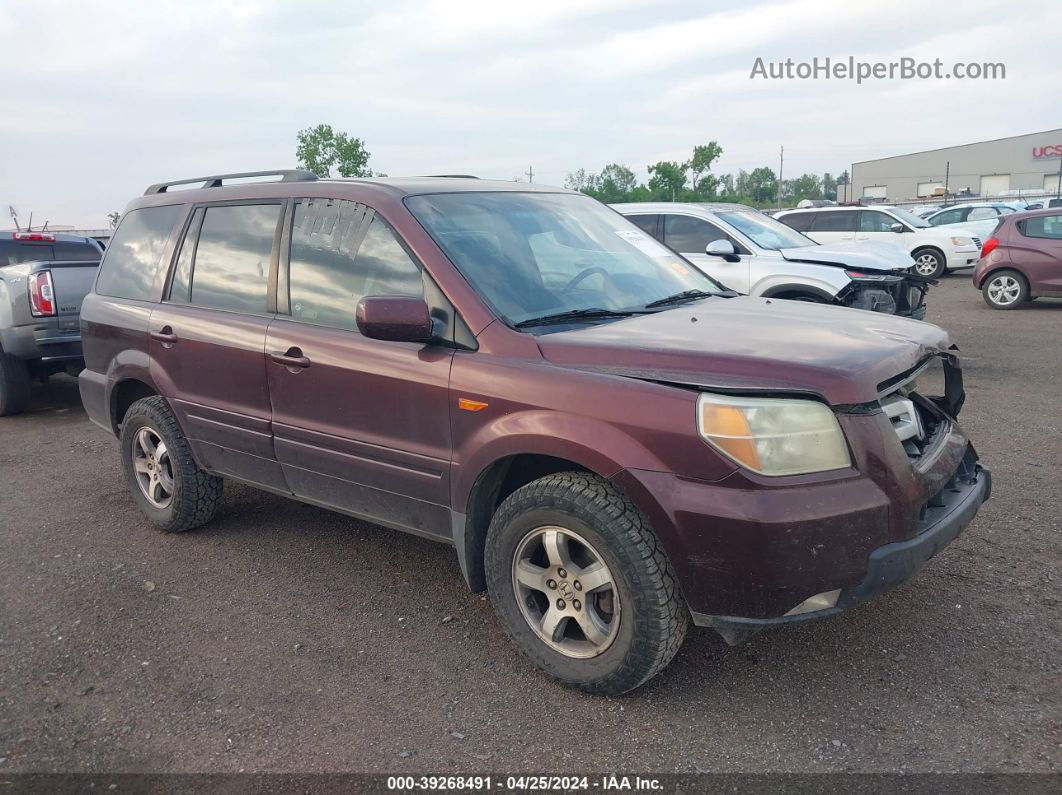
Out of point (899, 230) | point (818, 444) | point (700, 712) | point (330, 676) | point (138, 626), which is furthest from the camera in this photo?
point (899, 230)

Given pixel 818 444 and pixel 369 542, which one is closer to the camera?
pixel 818 444

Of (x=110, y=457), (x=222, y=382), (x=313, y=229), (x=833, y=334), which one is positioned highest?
(x=313, y=229)

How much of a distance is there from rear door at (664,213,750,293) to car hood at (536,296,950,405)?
523 centimetres

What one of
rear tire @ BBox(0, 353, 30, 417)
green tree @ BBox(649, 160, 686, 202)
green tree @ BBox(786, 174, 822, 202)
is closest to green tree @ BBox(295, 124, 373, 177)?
green tree @ BBox(649, 160, 686, 202)

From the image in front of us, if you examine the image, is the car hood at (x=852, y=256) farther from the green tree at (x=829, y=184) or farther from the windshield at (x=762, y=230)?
the green tree at (x=829, y=184)

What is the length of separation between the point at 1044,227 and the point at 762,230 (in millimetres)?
6073

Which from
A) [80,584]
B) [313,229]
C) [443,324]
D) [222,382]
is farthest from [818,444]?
[80,584]

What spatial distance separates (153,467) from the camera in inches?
192

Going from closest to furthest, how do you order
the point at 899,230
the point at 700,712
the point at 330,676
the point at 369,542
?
1. the point at 700,712
2. the point at 330,676
3. the point at 369,542
4. the point at 899,230

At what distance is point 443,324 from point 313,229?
0.99 m

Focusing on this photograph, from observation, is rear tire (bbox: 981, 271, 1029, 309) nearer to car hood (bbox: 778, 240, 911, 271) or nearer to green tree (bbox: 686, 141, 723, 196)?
car hood (bbox: 778, 240, 911, 271)

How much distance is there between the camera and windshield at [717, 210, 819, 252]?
9.14 m

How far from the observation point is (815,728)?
9.39ft

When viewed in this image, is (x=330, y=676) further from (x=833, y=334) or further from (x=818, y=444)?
(x=833, y=334)
